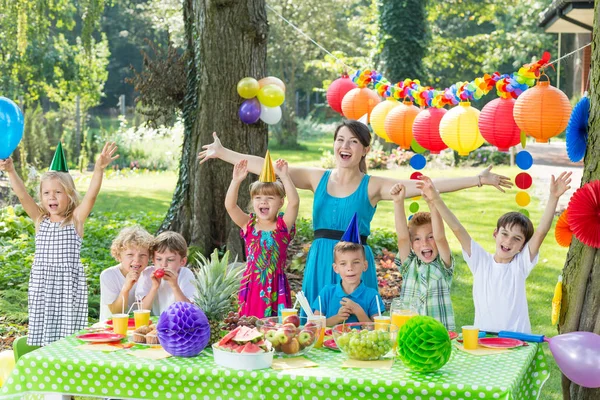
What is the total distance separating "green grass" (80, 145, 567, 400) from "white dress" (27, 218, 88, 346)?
2.94 m

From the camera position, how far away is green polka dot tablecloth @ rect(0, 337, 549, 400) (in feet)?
9.73

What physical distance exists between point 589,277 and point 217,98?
4.04 m

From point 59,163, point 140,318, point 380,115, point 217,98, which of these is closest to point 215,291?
point 140,318

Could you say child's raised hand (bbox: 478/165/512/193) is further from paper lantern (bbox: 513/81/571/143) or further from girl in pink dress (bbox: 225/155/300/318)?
girl in pink dress (bbox: 225/155/300/318)

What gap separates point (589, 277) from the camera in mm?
3961

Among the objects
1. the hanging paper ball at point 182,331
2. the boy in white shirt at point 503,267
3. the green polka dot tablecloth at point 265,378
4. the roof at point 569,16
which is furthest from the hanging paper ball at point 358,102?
the roof at point 569,16

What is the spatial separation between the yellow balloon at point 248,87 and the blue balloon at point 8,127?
2.08m

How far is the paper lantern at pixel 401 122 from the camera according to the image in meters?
Result: 6.07

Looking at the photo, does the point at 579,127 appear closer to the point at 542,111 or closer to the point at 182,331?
the point at 542,111

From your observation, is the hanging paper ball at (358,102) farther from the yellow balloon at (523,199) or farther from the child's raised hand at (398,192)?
the child's raised hand at (398,192)

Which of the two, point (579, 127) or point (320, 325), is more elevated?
point (579, 127)

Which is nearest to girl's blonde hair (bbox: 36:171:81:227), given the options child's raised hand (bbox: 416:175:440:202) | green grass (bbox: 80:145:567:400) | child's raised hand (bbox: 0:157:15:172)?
child's raised hand (bbox: 0:157:15:172)

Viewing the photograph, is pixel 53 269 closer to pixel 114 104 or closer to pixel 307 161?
pixel 307 161

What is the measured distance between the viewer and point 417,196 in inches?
193
